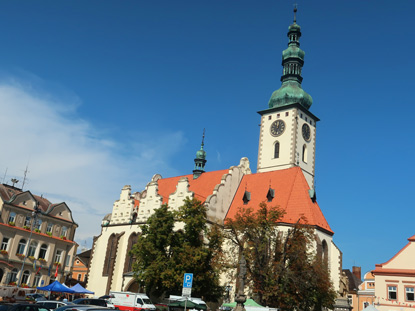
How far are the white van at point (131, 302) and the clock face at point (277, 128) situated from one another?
87.6 ft

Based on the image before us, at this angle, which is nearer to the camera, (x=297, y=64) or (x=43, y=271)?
(x=43, y=271)

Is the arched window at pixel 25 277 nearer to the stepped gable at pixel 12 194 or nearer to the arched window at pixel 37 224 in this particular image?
the arched window at pixel 37 224

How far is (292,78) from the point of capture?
177 ft

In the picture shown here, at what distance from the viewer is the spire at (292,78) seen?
52.2 meters

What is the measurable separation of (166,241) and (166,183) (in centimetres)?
1929

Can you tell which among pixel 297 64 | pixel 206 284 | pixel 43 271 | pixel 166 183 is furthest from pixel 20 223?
pixel 297 64

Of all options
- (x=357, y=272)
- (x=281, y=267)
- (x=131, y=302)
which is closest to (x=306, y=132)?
(x=281, y=267)

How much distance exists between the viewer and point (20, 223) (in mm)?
44156

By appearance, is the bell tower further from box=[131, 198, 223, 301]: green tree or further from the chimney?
the chimney

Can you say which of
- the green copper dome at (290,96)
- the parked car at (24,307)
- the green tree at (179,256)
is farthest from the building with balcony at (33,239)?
the green copper dome at (290,96)

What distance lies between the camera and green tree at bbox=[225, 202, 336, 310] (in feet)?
101

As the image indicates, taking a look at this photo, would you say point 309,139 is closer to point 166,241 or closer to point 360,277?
point 166,241

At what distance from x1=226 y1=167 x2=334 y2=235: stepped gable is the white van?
13804mm

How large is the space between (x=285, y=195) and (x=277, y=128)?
12.7 metres
